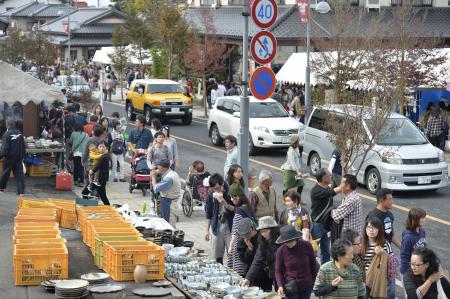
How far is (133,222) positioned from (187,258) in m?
2.15

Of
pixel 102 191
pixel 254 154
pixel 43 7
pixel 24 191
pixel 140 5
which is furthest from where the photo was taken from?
pixel 43 7

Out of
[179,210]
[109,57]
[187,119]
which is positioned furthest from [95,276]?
[109,57]

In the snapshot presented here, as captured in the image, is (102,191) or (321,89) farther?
(321,89)

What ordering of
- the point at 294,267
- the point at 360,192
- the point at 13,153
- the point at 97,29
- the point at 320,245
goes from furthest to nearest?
the point at 97,29
the point at 360,192
the point at 13,153
the point at 320,245
the point at 294,267

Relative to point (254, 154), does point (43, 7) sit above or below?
above

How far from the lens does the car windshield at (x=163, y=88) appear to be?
37281mm

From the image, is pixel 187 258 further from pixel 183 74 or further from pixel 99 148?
pixel 183 74

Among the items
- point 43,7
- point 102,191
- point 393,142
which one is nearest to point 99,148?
point 102,191

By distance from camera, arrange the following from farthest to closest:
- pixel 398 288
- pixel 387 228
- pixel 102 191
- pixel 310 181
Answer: pixel 310 181 < pixel 102 191 < pixel 398 288 < pixel 387 228

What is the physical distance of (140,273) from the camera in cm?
1071

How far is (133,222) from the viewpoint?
1395cm

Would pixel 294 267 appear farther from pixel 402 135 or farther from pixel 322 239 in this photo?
pixel 402 135

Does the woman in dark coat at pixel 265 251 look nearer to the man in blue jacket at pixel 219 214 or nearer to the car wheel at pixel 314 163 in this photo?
the man in blue jacket at pixel 219 214

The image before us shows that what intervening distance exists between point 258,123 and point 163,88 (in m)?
11.0
